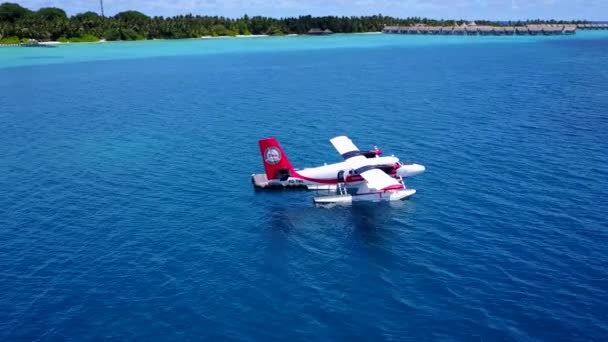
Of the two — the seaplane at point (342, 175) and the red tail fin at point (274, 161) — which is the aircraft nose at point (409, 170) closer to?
the seaplane at point (342, 175)

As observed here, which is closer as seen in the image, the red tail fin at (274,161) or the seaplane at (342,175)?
the seaplane at (342,175)

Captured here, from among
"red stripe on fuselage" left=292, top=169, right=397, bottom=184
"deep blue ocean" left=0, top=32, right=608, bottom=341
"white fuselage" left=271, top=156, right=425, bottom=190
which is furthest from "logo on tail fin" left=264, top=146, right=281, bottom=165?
"deep blue ocean" left=0, top=32, right=608, bottom=341

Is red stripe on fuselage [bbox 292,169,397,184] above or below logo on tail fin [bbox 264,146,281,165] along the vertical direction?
below

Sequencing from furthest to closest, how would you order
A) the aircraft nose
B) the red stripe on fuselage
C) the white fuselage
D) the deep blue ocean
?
1. the aircraft nose
2. the red stripe on fuselage
3. the white fuselage
4. the deep blue ocean

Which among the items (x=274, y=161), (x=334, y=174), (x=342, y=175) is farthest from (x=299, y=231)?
(x=274, y=161)

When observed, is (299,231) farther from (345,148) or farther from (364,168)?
(345,148)

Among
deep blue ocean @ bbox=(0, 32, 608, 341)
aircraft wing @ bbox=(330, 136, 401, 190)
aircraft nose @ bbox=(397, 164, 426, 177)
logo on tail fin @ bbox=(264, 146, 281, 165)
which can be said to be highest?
logo on tail fin @ bbox=(264, 146, 281, 165)

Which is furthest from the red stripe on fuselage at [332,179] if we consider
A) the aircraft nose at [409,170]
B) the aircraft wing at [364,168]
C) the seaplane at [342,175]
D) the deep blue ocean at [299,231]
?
the deep blue ocean at [299,231]

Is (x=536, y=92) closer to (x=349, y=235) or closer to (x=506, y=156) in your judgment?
(x=506, y=156)

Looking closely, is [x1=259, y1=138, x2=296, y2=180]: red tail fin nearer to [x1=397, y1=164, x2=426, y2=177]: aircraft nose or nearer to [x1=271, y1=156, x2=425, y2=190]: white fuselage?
[x1=271, y1=156, x2=425, y2=190]: white fuselage
